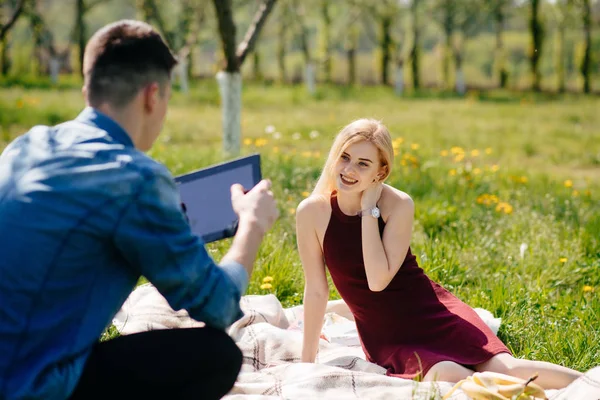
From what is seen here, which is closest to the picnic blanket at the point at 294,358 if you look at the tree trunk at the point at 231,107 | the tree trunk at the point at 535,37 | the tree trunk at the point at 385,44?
the tree trunk at the point at 231,107

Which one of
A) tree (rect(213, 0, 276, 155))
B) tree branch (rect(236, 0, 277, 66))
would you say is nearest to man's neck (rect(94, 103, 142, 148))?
tree (rect(213, 0, 276, 155))

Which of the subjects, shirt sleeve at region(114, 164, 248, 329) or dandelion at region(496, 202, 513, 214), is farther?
dandelion at region(496, 202, 513, 214)

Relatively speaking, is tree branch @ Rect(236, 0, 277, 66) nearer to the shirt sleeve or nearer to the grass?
the grass

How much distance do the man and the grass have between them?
6.64ft

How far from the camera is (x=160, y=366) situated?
85.4 inches

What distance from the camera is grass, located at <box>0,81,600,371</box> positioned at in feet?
12.7

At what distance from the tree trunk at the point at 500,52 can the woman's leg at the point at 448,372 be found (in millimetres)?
30115

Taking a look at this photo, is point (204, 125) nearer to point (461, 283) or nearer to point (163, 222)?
point (461, 283)

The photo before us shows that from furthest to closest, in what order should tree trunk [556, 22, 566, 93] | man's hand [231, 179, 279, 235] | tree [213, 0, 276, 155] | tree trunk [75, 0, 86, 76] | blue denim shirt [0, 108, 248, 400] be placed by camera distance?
1. tree trunk [556, 22, 566, 93]
2. tree trunk [75, 0, 86, 76]
3. tree [213, 0, 276, 155]
4. man's hand [231, 179, 279, 235]
5. blue denim shirt [0, 108, 248, 400]

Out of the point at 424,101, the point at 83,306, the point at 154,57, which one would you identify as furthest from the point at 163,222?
the point at 424,101

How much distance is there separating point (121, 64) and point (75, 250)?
55 cm

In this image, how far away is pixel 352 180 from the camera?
322cm

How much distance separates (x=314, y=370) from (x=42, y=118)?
9.42 metres

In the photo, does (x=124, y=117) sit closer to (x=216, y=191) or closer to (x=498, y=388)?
(x=216, y=191)
